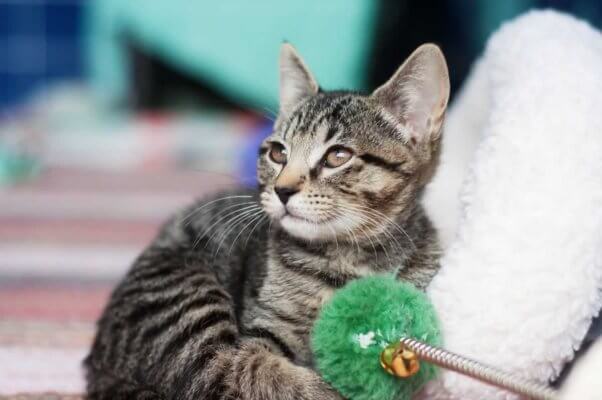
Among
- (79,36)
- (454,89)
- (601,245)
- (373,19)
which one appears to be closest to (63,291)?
(601,245)

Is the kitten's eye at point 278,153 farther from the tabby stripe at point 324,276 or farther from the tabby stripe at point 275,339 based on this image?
the tabby stripe at point 275,339

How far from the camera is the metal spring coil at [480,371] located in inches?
36.1

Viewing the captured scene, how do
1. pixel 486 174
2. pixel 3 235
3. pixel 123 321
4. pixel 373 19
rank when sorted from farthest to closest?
1. pixel 373 19
2. pixel 3 235
3. pixel 123 321
4. pixel 486 174

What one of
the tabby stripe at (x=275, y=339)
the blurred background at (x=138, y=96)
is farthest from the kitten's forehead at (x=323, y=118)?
the blurred background at (x=138, y=96)

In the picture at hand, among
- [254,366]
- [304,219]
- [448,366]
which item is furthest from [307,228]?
[448,366]

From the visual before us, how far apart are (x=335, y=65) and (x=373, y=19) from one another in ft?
0.95

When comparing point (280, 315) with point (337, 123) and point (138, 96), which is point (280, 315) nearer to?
point (337, 123)

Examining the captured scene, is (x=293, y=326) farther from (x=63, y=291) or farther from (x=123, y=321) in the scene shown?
(x=63, y=291)

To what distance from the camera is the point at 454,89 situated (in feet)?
10.5

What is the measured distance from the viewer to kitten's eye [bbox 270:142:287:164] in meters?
1.36

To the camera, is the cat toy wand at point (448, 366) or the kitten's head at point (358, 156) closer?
the cat toy wand at point (448, 366)

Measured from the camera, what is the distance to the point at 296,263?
133 cm

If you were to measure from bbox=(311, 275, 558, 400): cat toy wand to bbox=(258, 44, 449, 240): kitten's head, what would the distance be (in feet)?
0.49

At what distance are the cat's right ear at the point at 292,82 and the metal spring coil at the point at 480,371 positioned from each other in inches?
24.9
